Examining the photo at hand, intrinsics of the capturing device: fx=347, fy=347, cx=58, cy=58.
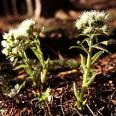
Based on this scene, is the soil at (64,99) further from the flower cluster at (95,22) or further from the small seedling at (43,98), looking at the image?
the flower cluster at (95,22)

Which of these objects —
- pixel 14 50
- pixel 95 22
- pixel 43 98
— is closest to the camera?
pixel 95 22

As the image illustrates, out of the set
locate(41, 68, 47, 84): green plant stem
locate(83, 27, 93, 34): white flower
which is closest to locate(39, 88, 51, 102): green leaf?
locate(41, 68, 47, 84): green plant stem

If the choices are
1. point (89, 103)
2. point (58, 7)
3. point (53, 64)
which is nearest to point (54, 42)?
point (53, 64)

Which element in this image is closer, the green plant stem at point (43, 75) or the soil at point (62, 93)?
the soil at point (62, 93)

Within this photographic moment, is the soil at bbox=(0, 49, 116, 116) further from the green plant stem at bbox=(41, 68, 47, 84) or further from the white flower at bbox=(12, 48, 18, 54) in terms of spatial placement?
the white flower at bbox=(12, 48, 18, 54)

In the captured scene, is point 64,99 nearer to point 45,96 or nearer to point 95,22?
point 45,96

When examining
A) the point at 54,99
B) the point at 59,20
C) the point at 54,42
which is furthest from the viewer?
the point at 59,20

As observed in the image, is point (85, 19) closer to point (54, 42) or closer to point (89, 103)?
point (89, 103)

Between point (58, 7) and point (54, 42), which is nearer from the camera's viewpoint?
point (54, 42)

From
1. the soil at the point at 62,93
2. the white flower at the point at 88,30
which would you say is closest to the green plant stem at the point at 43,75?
the soil at the point at 62,93

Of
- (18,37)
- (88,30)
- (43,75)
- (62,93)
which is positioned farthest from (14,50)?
(88,30)

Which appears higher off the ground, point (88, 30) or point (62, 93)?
point (88, 30)
